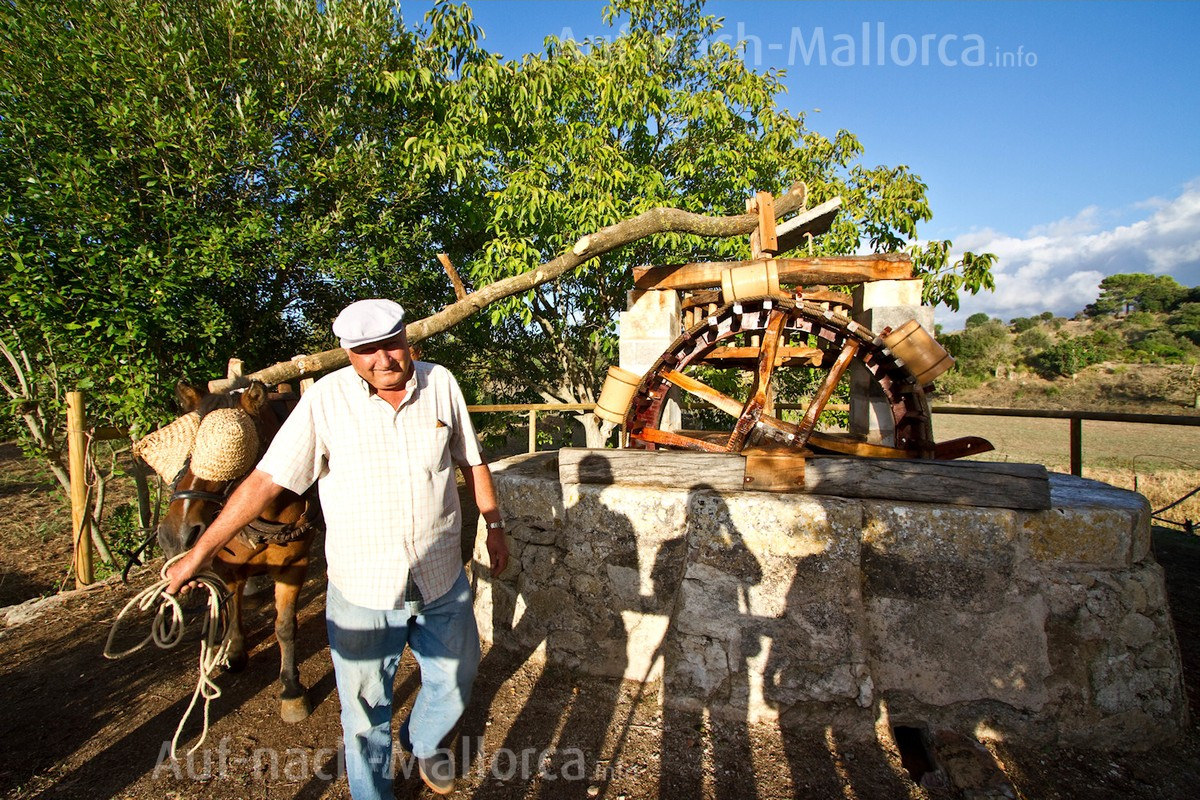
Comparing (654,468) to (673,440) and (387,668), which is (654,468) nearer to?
(673,440)

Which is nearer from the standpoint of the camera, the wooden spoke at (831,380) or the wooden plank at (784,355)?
the wooden spoke at (831,380)

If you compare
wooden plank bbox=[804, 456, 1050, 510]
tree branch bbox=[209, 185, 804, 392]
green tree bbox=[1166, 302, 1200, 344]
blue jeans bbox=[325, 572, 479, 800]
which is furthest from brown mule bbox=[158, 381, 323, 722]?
green tree bbox=[1166, 302, 1200, 344]

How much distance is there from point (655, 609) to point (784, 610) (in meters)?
0.68

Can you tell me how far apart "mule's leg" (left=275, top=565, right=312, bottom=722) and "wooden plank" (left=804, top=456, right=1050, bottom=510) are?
2806 millimetres

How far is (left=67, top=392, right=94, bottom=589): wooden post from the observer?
459 centimetres

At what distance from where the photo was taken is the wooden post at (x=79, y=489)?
15.0ft

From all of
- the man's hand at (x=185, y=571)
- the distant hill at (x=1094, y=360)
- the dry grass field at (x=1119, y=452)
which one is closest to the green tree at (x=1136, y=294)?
the distant hill at (x=1094, y=360)

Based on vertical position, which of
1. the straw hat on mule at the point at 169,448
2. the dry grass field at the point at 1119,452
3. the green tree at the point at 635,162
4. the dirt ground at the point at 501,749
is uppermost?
the green tree at the point at 635,162

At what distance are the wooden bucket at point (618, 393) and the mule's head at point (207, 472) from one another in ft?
7.24

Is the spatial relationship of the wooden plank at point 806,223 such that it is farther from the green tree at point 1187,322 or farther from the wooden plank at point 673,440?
the green tree at point 1187,322

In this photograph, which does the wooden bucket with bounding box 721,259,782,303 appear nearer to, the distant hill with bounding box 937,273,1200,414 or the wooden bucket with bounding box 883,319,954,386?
the wooden bucket with bounding box 883,319,954,386

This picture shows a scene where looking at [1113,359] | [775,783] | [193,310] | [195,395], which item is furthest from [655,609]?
[1113,359]

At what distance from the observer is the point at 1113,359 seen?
87.7ft

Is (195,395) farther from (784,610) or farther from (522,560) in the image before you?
(784,610)
